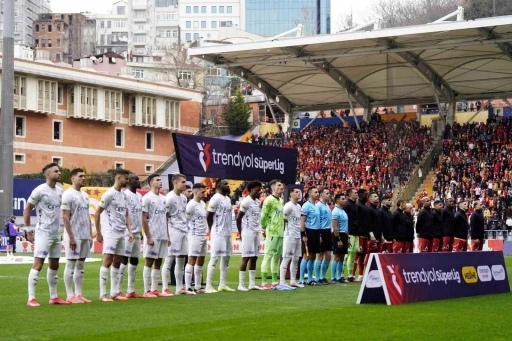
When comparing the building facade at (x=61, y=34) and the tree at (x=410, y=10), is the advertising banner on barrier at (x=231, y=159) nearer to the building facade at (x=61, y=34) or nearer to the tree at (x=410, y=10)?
the tree at (x=410, y=10)

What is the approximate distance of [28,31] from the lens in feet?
577

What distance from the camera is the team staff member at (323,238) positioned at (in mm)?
22969

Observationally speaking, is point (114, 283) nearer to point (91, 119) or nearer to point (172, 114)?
point (91, 119)

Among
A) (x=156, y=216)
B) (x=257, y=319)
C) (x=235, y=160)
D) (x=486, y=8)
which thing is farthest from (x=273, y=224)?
(x=486, y=8)

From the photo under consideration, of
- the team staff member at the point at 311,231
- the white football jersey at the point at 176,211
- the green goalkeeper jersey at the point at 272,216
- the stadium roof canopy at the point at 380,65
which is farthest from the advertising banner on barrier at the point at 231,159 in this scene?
the stadium roof canopy at the point at 380,65

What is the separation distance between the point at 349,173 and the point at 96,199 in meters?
16.6

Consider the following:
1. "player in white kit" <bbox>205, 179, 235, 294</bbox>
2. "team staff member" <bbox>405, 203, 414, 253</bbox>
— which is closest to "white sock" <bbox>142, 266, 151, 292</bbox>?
"player in white kit" <bbox>205, 179, 235, 294</bbox>

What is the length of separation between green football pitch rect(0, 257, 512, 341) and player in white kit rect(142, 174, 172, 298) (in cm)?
74

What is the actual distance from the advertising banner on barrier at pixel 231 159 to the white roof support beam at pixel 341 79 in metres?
26.4

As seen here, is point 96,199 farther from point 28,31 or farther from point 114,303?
point 28,31

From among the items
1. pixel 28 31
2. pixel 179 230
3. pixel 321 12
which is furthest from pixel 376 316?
pixel 321 12

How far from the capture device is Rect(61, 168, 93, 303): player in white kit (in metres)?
16.9

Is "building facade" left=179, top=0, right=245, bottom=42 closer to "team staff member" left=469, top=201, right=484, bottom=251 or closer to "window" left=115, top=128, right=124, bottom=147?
"window" left=115, top=128, right=124, bottom=147

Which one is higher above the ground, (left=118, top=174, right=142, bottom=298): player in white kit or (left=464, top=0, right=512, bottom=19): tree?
(left=464, top=0, right=512, bottom=19): tree
